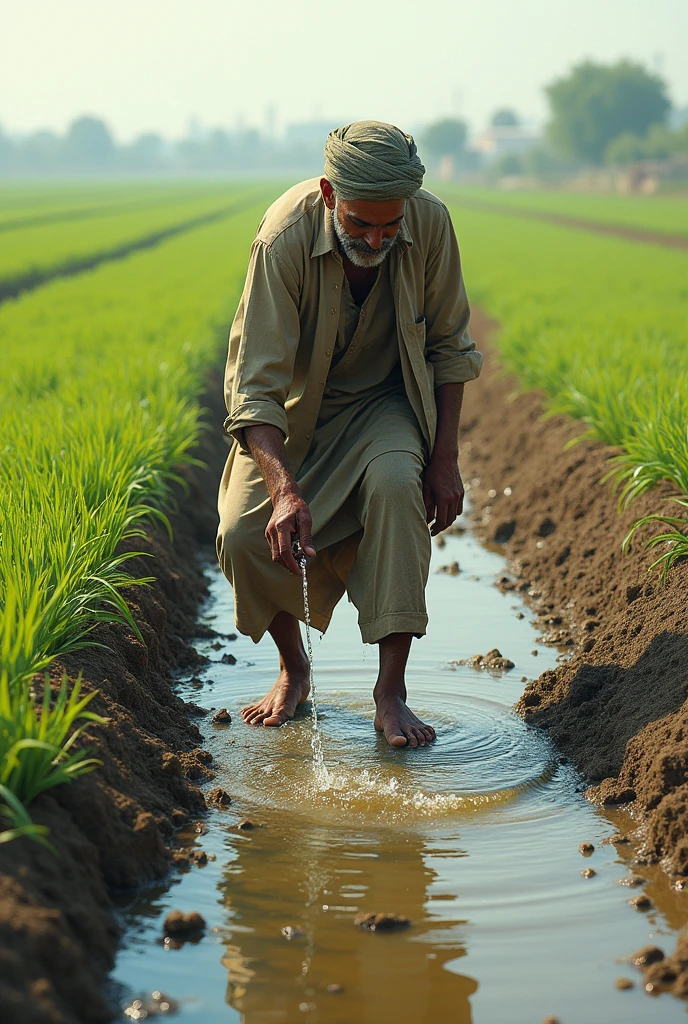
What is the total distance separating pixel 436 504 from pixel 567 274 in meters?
12.7

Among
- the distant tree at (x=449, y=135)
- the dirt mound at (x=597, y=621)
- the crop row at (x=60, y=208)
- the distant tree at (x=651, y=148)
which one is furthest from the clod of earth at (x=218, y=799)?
the distant tree at (x=449, y=135)

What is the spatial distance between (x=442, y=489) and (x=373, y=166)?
886mm

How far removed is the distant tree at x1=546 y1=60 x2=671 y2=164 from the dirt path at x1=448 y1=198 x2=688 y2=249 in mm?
45723

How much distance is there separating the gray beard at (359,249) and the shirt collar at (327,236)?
3cm

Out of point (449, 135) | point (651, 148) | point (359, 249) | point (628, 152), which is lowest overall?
point (359, 249)

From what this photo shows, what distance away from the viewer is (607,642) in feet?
12.2

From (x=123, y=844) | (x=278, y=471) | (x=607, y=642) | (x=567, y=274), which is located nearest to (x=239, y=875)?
(x=123, y=844)

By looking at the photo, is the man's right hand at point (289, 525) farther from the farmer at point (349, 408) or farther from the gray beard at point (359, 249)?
the gray beard at point (359, 249)

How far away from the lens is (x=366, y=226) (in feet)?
10.4

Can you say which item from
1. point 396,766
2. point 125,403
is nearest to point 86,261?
point 125,403

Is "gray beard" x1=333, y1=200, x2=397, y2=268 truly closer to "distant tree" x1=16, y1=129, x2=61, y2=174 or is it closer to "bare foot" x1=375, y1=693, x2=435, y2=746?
"bare foot" x1=375, y1=693, x2=435, y2=746

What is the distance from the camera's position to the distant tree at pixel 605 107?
92.1 meters

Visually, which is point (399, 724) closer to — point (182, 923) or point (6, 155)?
point (182, 923)

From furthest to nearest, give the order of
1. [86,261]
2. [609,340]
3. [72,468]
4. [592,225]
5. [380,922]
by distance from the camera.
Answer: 1. [592,225]
2. [86,261]
3. [609,340]
4. [72,468]
5. [380,922]
